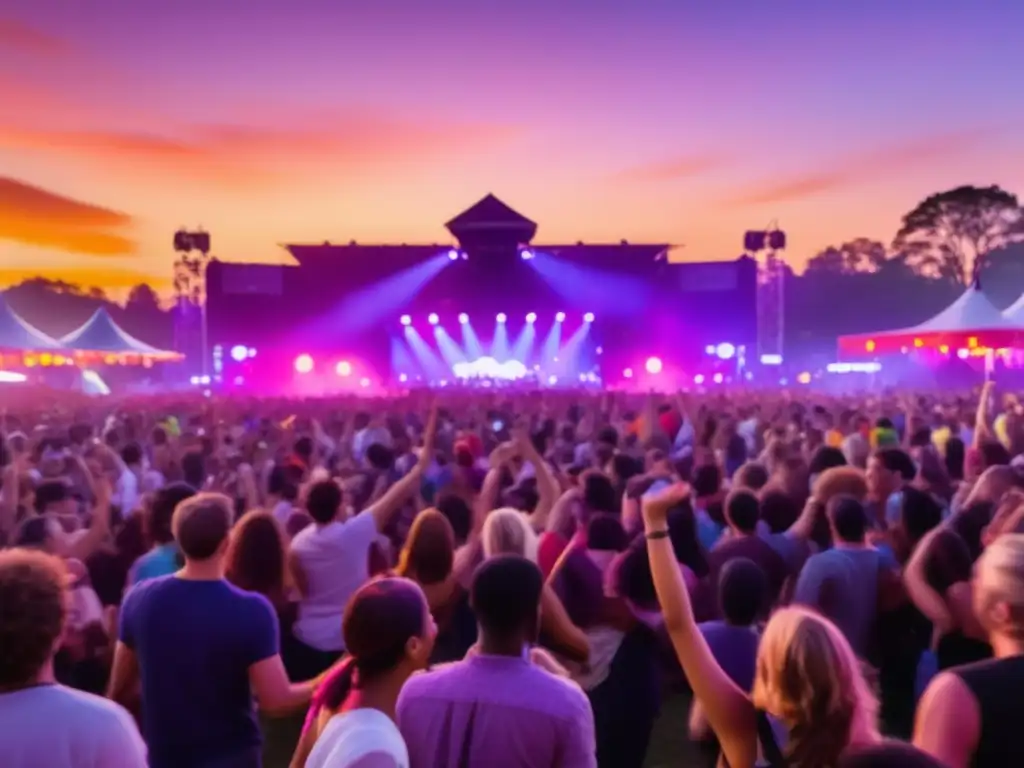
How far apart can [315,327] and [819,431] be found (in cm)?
2376

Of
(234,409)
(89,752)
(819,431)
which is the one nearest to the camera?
(89,752)

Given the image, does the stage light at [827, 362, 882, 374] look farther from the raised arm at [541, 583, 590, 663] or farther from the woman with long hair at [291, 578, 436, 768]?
the woman with long hair at [291, 578, 436, 768]

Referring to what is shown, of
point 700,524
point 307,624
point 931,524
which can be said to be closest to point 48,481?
point 307,624

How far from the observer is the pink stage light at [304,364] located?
102ft

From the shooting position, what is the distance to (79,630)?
141 inches

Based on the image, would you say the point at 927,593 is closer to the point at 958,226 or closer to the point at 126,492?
the point at 126,492

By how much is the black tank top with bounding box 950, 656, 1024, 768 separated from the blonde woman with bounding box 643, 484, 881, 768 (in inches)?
9.1

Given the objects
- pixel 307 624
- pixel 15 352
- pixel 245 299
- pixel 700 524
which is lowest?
pixel 307 624

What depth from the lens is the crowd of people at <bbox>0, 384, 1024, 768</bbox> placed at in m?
1.98

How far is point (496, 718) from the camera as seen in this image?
2158 mm

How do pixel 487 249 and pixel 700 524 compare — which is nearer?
pixel 700 524

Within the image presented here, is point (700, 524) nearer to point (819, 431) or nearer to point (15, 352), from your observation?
point (819, 431)

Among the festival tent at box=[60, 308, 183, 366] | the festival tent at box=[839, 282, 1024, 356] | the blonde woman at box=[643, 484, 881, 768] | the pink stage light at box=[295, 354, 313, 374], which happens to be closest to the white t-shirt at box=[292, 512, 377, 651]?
the blonde woman at box=[643, 484, 881, 768]

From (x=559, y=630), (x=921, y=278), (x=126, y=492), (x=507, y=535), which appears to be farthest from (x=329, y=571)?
(x=921, y=278)
